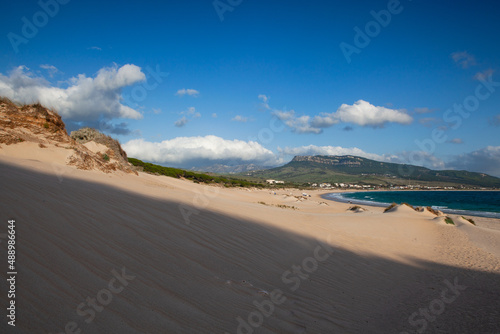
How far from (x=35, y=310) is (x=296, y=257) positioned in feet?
18.4

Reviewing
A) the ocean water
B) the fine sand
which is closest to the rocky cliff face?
the fine sand

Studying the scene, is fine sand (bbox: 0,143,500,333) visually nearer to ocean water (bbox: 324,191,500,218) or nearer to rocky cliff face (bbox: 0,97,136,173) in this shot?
rocky cliff face (bbox: 0,97,136,173)

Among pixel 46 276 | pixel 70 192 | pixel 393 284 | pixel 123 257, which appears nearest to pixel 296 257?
pixel 393 284

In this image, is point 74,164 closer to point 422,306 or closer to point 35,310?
point 35,310

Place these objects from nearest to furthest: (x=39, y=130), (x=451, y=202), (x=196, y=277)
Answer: (x=196, y=277)
(x=39, y=130)
(x=451, y=202)

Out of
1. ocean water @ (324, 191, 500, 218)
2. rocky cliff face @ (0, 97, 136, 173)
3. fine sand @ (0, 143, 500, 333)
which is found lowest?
ocean water @ (324, 191, 500, 218)

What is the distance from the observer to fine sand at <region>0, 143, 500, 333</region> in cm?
282

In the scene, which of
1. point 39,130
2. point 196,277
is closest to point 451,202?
point 196,277

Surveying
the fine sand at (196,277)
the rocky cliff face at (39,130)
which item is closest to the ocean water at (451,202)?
the fine sand at (196,277)

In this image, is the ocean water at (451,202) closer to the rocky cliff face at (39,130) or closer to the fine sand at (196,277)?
the fine sand at (196,277)

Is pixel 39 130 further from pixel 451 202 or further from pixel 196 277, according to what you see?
pixel 451 202

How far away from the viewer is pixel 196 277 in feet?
13.5

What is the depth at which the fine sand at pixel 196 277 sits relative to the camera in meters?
2.82

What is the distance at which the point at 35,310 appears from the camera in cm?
243
